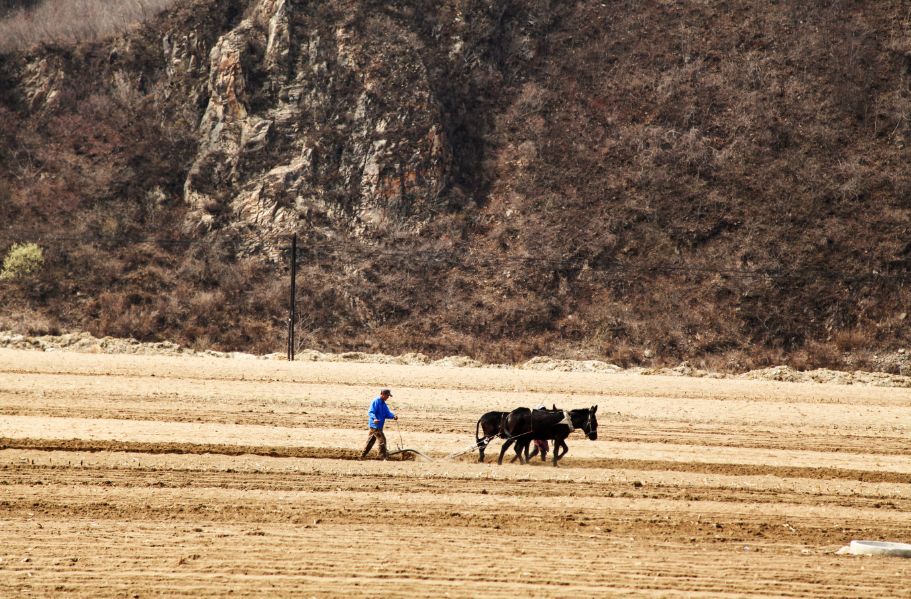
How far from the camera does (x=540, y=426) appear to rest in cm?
1527

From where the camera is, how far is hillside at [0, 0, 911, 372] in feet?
115

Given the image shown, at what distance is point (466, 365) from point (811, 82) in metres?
26.0

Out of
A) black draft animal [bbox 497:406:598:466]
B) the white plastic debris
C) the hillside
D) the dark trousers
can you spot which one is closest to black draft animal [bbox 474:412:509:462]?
black draft animal [bbox 497:406:598:466]

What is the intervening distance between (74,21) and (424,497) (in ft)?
161

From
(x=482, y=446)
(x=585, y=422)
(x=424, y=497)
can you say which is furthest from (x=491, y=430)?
(x=424, y=497)

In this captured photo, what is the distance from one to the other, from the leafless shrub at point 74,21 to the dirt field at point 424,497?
32.7 meters

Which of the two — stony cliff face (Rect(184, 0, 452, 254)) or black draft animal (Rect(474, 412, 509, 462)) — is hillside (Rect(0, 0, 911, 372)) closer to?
stony cliff face (Rect(184, 0, 452, 254))

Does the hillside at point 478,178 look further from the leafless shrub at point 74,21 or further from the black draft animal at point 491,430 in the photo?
the black draft animal at point 491,430

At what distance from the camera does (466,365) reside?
3056cm

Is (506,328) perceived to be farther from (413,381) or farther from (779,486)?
(779,486)

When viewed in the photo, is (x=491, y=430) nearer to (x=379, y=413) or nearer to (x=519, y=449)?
(x=519, y=449)

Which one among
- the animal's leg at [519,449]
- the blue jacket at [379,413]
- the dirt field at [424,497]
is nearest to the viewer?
the dirt field at [424,497]

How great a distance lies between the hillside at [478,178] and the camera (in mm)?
35094

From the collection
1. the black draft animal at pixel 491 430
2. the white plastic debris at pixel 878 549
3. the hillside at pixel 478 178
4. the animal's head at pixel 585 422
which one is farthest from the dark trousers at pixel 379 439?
the hillside at pixel 478 178
